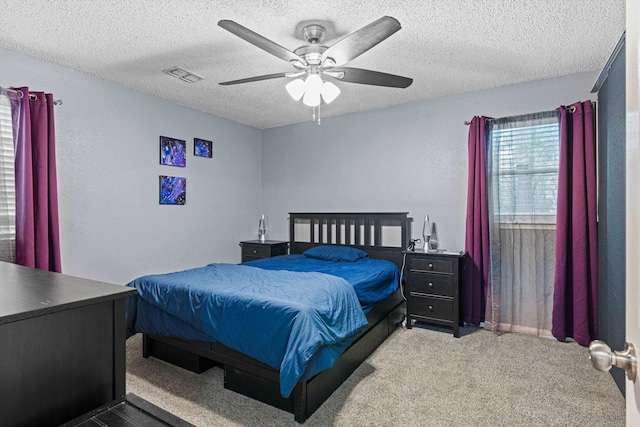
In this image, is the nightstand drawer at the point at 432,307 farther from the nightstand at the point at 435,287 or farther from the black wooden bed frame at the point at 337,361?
the black wooden bed frame at the point at 337,361

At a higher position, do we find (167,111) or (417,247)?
(167,111)

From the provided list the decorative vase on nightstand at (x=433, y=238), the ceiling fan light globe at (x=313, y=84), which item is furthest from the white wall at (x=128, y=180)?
the decorative vase on nightstand at (x=433, y=238)

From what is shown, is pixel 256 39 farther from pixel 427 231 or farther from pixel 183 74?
pixel 427 231

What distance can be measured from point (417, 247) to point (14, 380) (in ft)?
12.3

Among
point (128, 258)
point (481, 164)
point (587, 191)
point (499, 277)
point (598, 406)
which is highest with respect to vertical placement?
point (481, 164)

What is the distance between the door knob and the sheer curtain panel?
3033 mm

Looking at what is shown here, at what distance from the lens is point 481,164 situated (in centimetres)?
355

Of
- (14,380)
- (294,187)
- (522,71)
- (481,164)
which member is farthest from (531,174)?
(14,380)

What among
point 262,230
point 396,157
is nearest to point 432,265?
point 396,157

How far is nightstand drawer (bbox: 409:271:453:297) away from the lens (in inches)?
137

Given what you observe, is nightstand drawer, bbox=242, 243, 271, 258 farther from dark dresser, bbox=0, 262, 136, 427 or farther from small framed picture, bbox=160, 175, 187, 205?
dark dresser, bbox=0, 262, 136, 427

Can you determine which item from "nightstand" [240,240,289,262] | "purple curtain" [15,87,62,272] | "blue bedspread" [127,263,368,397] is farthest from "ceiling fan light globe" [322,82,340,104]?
"nightstand" [240,240,289,262]

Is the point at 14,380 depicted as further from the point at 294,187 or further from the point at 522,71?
the point at 294,187

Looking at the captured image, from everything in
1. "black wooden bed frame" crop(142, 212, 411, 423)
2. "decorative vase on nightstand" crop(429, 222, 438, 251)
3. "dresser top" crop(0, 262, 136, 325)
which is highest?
"dresser top" crop(0, 262, 136, 325)
